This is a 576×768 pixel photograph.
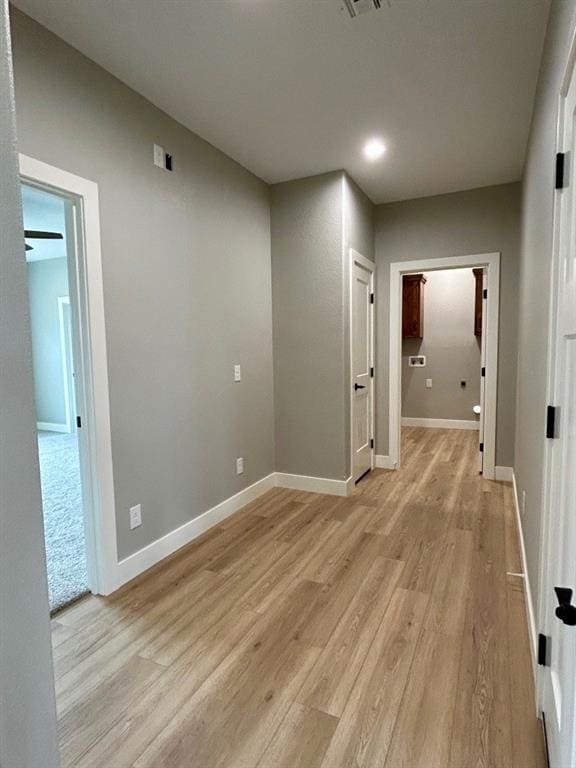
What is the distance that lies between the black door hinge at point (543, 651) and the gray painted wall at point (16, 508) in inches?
59.4

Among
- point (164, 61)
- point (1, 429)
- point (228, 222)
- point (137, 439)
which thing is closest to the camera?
point (1, 429)

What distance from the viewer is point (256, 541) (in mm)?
2904

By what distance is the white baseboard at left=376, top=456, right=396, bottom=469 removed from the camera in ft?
14.9

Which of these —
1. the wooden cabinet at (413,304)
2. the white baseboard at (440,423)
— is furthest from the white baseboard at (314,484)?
the wooden cabinet at (413,304)

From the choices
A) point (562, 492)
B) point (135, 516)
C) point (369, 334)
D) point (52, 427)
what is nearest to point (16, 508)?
point (562, 492)

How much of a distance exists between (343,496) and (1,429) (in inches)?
130

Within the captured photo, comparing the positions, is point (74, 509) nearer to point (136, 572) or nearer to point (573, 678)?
point (136, 572)

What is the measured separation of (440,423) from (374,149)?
452 centimetres

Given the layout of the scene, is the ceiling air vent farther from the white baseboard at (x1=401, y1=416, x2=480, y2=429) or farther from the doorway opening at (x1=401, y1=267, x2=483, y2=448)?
the white baseboard at (x1=401, y1=416, x2=480, y2=429)

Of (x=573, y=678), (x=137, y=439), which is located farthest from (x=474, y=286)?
(x=573, y=678)

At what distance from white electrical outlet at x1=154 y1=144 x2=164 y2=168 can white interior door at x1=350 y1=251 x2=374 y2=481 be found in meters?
1.79

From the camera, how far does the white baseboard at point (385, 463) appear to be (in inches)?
179

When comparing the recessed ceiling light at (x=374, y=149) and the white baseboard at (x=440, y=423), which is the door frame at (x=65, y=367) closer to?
the recessed ceiling light at (x=374, y=149)

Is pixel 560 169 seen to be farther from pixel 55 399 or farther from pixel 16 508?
pixel 55 399
